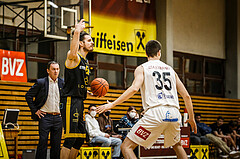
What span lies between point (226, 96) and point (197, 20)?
3472 mm

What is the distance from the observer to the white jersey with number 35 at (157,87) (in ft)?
18.7

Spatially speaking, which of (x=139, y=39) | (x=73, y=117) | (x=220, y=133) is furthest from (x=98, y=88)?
(x=220, y=133)

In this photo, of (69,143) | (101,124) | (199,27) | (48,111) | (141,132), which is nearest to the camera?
(141,132)

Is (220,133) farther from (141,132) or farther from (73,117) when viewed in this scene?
(141,132)

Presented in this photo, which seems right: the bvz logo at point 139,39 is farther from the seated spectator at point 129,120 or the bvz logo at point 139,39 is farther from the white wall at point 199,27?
the seated spectator at point 129,120

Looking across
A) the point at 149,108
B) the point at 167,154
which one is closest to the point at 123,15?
the point at 167,154

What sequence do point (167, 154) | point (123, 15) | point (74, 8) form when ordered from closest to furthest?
point (167, 154), point (74, 8), point (123, 15)

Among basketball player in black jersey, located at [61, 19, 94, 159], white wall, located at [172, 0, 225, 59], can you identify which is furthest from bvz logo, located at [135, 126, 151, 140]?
white wall, located at [172, 0, 225, 59]

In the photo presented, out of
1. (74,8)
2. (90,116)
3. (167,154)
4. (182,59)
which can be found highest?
(74,8)

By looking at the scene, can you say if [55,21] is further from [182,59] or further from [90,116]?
[182,59]

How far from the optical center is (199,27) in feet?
56.1

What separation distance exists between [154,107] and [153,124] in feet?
0.77

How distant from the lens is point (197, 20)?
1702 cm

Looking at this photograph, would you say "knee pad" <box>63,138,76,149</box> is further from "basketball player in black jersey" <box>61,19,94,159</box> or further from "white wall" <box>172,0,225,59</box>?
"white wall" <box>172,0,225,59</box>
